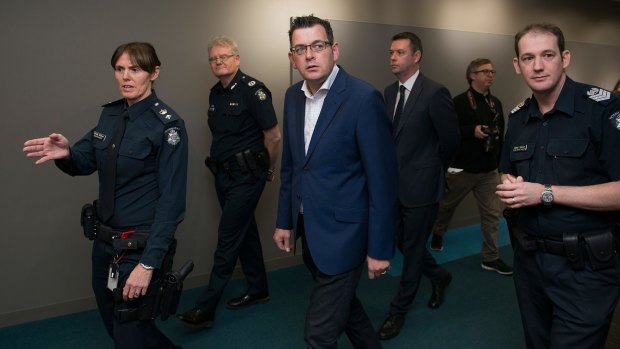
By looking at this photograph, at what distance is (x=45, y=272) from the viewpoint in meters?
2.96

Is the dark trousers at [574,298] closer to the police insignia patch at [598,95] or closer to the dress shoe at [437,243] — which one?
the police insignia patch at [598,95]

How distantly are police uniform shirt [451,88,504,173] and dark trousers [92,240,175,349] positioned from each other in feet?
9.12

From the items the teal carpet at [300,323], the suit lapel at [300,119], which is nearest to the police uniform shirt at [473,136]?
the teal carpet at [300,323]

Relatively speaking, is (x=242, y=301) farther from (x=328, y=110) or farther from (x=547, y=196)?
(x=547, y=196)

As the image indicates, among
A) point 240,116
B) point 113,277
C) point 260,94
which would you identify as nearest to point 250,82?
point 260,94

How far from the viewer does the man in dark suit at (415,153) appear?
2.72m

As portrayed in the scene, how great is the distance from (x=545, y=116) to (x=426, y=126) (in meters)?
1.04

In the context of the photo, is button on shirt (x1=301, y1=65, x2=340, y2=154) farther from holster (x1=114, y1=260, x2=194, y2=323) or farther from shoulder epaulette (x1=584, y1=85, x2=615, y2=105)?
shoulder epaulette (x1=584, y1=85, x2=615, y2=105)

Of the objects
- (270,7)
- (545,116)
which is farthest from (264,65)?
(545,116)

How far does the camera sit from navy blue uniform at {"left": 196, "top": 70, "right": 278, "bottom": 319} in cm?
290

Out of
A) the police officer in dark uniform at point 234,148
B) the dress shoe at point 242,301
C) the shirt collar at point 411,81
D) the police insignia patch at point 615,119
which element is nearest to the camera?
the police insignia patch at point 615,119

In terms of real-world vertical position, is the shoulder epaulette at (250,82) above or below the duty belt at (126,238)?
above

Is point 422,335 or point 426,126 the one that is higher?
point 426,126

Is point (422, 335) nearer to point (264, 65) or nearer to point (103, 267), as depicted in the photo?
point (103, 267)
